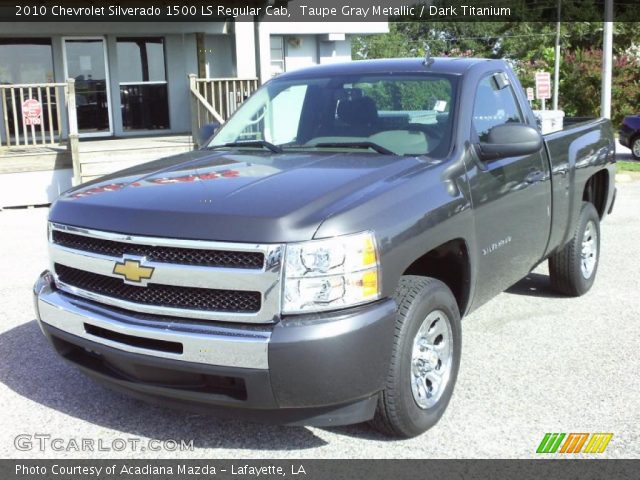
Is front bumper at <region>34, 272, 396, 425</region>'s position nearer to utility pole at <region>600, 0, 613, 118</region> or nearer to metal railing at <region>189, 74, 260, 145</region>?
metal railing at <region>189, 74, 260, 145</region>

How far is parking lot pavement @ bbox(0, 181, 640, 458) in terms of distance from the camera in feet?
11.8

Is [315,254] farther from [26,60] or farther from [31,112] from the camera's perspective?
[26,60]

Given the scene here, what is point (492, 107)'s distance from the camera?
4738mm

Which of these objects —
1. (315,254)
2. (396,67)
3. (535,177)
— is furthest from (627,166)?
(315,254)

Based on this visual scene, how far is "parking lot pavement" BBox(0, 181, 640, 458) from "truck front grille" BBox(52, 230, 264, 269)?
1.01 m

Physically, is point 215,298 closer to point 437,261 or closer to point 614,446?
point 437,261

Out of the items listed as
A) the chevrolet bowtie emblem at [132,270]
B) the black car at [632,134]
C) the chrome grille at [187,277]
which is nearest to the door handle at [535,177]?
the chrome grille at [187,277]

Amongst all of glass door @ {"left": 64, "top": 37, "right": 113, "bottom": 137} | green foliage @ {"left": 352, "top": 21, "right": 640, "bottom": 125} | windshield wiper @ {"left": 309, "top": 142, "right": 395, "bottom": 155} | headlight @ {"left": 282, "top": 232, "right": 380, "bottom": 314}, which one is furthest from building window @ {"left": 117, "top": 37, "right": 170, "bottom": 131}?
headlight @ {"left": 282, "top": 232, "right": 380, "bottom": 314}

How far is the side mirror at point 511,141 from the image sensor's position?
13.4ft

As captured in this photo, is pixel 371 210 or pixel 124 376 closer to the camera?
pixel 371 210

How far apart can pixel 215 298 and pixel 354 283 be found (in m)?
0.60

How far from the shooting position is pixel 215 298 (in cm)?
314

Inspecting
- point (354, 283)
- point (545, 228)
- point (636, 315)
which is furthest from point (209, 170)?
point (636, 315)

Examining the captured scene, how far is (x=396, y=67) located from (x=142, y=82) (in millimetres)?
12832
